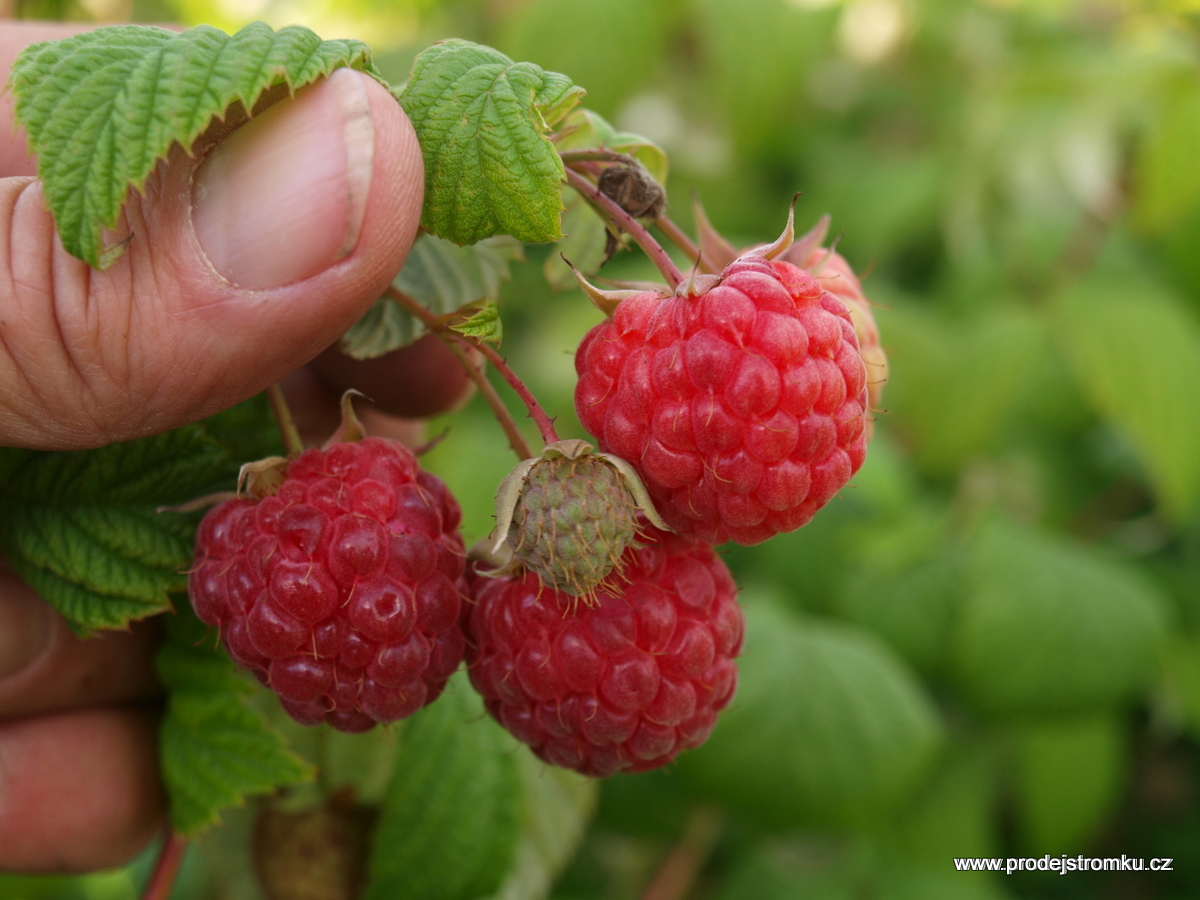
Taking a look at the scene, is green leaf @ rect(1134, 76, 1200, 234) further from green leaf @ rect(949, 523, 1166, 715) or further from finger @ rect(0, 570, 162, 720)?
finger @ rect(0, 570, 162, 720)

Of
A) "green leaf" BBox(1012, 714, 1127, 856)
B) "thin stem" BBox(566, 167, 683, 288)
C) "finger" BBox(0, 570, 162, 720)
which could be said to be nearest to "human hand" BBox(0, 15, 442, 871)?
"thin stem" BBox(566, 167, 683, 288)

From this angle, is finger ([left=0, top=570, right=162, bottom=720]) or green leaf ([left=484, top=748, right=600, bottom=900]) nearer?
finger ([left=0, top=570, right=162, bottom=720])

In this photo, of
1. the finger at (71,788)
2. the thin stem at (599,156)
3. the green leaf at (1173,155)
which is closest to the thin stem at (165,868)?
the finger at (71,788)

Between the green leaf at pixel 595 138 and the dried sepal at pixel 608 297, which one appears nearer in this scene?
the dried sepal at pixel 608 297

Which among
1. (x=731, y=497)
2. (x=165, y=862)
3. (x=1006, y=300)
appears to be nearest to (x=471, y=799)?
(x=165, y=862)

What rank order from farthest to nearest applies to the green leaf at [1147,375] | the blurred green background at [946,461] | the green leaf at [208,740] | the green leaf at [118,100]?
the green leaf at [1147,375], the blurred green background at [946,461], the green leaf at [208,740], the green leaf at [118,100]

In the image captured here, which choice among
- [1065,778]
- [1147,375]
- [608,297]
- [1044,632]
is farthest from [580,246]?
[1065,778]

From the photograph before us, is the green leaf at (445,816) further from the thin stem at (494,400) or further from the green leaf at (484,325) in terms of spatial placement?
the green leaf at (484,325)

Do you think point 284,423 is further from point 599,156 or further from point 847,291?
point 847,291

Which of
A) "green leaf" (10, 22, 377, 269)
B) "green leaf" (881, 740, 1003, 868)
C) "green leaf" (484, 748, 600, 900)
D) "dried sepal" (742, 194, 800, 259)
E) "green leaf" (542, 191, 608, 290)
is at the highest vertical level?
"green leaf" (10, 22, 377, 269)
